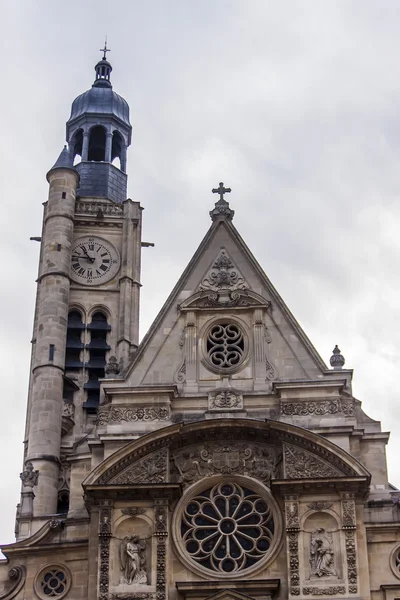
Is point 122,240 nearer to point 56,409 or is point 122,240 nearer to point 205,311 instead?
point 56,409

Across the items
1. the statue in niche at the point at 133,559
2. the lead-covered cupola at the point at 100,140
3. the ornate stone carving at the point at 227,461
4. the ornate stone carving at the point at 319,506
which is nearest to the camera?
the statue in niche at the point at 133,559

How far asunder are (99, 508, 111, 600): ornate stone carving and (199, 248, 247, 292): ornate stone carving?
273 inches

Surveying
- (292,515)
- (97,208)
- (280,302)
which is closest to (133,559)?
(292,515)

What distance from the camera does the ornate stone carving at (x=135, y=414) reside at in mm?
28109

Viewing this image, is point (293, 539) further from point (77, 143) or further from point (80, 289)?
point (77, 143)

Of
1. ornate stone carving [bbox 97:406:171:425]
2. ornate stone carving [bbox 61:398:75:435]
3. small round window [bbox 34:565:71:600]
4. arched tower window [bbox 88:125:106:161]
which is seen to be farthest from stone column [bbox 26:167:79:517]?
ornate stone carving [bbox 97:406:171:425]

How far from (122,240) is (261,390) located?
13.4m

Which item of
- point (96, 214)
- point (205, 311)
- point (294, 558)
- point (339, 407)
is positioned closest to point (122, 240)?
point (96, 214)

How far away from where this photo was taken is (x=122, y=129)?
43812 millimetres

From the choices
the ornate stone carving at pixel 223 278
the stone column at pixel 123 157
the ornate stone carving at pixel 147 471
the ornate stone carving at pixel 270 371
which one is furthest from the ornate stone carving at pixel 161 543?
the stone column at pixel 123 157

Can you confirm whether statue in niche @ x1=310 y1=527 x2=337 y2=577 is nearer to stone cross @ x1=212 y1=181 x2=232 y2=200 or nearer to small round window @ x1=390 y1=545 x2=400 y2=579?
small round window @ x1=390 y1=545 x2=400 y2=579

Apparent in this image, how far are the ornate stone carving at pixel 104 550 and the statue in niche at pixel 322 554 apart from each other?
15.6ft

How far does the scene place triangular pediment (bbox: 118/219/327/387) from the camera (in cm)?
2905

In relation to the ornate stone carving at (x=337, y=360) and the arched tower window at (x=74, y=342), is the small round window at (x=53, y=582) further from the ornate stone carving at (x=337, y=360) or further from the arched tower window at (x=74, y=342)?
the arched tower window at (x=74, y=342)
